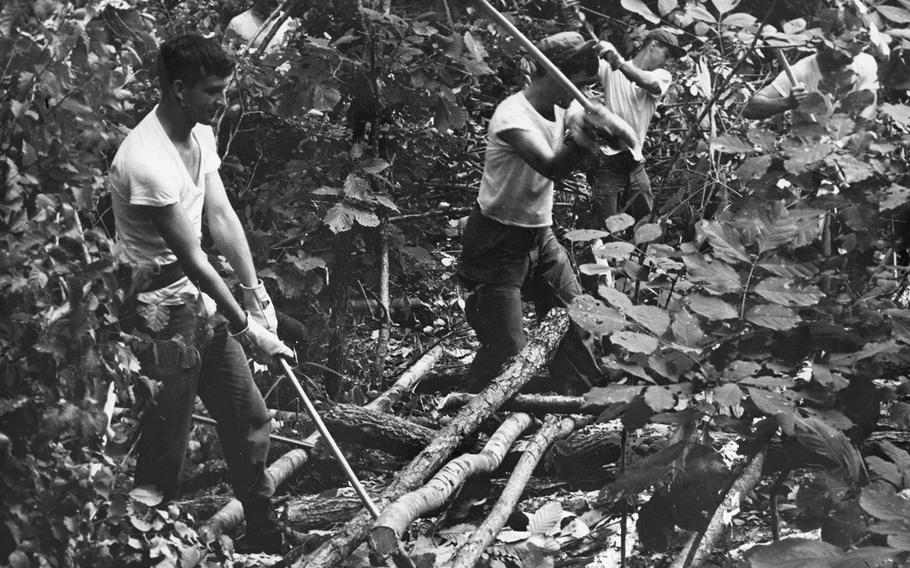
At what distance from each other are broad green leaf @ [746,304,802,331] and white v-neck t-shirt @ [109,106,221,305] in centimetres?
177

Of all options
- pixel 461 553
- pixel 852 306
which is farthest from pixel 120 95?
pixel 852 306

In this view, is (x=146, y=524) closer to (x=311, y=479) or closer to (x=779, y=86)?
(x=311, y=479)

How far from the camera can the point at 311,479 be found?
4660 mm

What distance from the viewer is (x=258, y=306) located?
4.17 meters

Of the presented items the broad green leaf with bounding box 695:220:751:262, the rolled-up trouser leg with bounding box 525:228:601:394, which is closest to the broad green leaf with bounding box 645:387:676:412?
the broad green leaf with bounding box 695:220:751:262

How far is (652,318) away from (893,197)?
29.7 inches

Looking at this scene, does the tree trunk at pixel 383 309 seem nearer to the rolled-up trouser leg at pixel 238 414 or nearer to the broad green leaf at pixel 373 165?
the broad green leaf at pixel 373 165

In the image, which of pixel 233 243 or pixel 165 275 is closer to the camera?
pixel 165 275

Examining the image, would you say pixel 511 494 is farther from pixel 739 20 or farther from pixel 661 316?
pixel 739 20

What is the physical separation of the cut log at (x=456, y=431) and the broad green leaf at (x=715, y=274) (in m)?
1.39

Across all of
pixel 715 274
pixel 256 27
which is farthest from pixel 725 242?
pixel 256 27

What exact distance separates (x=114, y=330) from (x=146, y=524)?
2.01 feet

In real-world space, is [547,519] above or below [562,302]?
above

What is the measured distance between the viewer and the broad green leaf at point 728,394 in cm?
285
